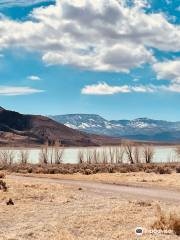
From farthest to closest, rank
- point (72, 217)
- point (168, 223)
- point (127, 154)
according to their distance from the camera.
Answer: point (127, 154), point (72, 217), point (168, 223)

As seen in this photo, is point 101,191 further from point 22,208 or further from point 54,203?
point 22,208

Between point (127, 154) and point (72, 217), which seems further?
point (127, 154)

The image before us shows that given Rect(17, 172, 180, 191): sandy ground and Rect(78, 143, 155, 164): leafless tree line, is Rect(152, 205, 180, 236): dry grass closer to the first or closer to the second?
Rect(17, 172, 180, 191): sandy ground

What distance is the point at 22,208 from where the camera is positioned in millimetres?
23609

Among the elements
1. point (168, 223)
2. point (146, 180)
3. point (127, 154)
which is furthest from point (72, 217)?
point (127, 154)

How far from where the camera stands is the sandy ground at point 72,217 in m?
16.5

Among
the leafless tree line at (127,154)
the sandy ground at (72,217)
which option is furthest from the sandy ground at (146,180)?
the leafless tree line at (127,154)

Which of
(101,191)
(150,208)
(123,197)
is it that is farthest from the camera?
(101,191)

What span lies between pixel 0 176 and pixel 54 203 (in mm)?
21540

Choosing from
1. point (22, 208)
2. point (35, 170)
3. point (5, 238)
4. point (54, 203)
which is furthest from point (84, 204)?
point (35, 170)

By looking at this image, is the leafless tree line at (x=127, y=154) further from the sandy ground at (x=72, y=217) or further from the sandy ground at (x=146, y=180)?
the sandy ground at (x=72, y=217)

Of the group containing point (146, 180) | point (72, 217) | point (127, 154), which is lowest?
point (72, 217)

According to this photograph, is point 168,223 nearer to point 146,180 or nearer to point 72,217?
point 72,217

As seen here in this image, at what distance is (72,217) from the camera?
20125mm
